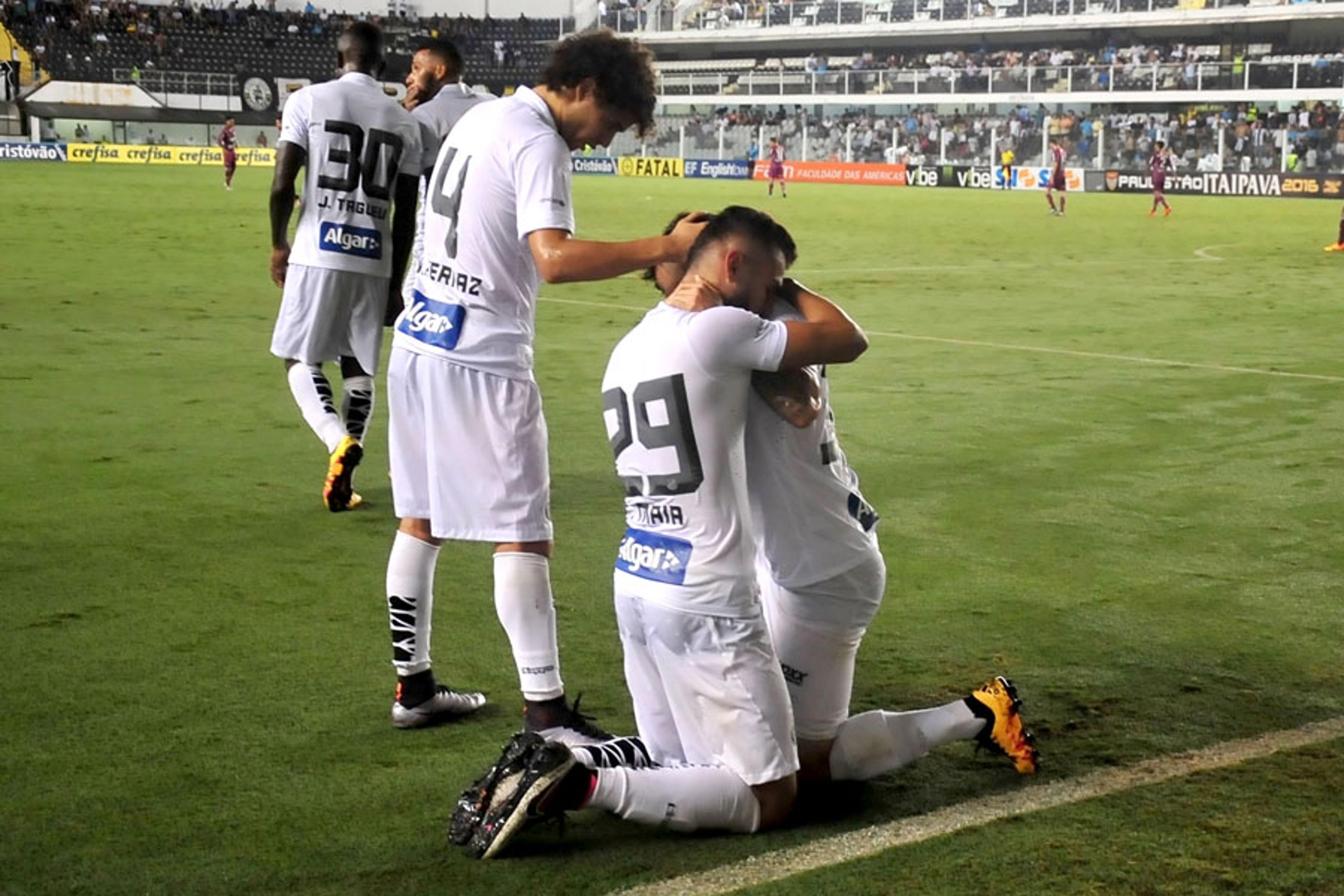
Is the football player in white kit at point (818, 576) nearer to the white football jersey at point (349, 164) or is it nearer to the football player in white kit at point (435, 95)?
the football player in white kit at point (435, 95)

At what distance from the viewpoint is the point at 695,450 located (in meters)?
4.00

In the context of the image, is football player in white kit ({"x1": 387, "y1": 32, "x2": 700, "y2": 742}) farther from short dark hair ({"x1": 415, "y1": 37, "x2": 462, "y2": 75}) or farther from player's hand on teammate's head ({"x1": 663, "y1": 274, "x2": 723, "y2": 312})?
short dark hair ({"x1": 415, "y1": 37, "x2": 462, "y2": 75})

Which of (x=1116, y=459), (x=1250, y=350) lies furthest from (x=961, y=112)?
(x=1116, y=459)

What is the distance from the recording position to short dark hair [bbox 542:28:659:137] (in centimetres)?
457

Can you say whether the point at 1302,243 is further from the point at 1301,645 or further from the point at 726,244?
the point at 726,244

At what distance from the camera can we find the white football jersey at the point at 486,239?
4.56m

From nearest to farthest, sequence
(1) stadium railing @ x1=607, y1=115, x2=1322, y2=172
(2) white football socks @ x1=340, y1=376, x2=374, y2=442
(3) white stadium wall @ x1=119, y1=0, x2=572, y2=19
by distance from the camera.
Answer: (2) white football socks @ x1=340, y1=376, x2=374, y2=442
(1) stadium railing @ x1=607, y1=115, x2=1322, y2=172
(3) white stadium wall @ x1=119, y1=0, x2=572, y2=19

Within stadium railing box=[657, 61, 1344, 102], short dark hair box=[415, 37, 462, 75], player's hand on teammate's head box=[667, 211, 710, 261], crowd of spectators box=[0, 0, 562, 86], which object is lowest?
player's hand on teammate's head box=[667, 211, 710, 261]

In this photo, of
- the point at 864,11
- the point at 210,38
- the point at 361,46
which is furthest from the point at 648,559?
the point at 864,11

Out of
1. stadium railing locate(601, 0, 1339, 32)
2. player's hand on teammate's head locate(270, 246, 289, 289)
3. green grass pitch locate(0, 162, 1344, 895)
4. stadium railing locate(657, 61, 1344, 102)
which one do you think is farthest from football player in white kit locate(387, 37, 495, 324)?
stadium railing locate(601, 0, 1339, 32)

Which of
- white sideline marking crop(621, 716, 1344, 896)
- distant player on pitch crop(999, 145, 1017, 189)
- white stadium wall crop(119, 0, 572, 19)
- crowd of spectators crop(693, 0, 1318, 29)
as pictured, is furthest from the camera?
white stadium wall crop(119, 0, 572, 19)

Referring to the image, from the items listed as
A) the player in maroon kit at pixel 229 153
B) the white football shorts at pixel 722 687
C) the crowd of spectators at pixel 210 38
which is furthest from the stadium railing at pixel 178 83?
the white football shorts at pixel 722 687

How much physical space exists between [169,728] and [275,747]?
37 centimetres

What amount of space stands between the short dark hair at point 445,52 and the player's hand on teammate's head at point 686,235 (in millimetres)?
3497
